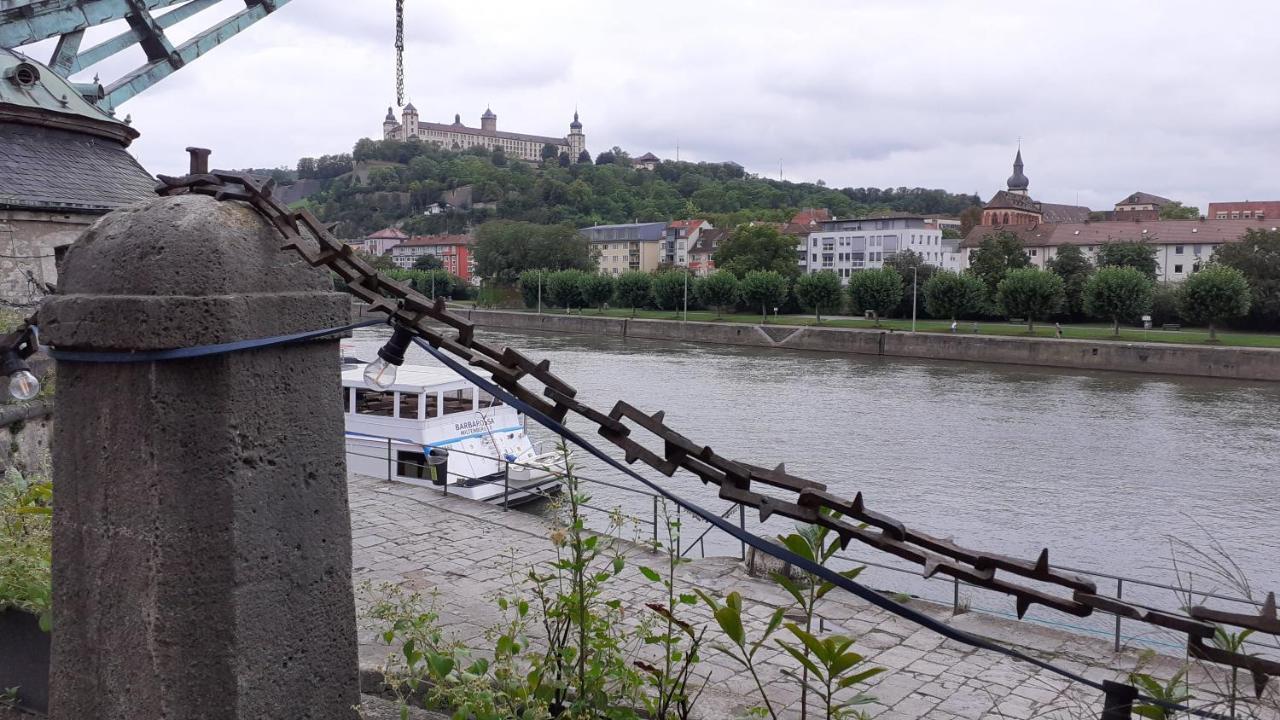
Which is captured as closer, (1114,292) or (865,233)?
(1114,292)

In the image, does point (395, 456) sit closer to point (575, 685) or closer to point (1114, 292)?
point (575, 685)

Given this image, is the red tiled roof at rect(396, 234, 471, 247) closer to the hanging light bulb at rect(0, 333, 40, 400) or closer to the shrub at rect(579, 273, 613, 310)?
the shrub at rect(579, 273, 613, 310)

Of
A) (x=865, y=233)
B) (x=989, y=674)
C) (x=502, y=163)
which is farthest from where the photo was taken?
(x=502, y=163)

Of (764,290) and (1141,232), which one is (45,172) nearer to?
(764,290)

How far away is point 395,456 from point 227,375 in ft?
52.1

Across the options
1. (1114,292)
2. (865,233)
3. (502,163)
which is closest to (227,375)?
(1114,292)

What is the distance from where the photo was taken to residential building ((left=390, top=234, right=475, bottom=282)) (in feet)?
338

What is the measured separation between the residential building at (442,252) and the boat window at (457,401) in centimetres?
7984

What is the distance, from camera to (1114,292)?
44.8m

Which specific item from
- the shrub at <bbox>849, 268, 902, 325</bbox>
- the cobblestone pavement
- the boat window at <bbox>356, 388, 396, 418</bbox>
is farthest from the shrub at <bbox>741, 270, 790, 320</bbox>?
the cobblestone pavement

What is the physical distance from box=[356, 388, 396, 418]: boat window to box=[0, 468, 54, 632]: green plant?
14450mm

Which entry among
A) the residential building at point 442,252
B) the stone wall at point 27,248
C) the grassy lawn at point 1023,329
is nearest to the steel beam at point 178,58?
the stone wall at point 27,248

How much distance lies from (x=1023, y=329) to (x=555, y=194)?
88173 mm

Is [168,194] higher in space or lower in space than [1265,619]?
higher
